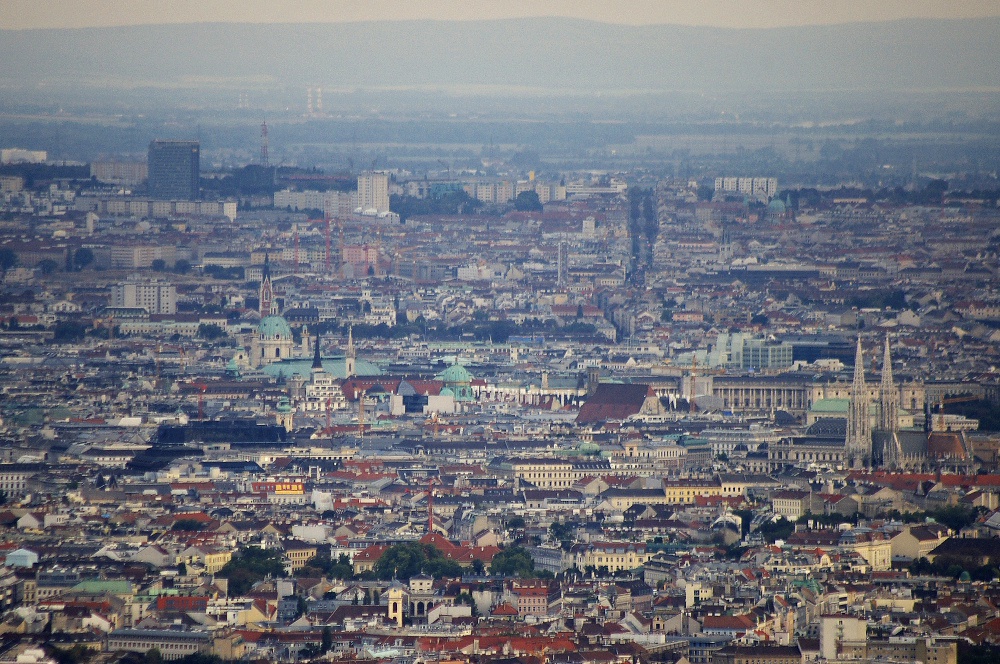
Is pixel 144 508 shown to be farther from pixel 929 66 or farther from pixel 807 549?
pixel 929 66

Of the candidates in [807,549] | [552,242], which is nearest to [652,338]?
[552,242]

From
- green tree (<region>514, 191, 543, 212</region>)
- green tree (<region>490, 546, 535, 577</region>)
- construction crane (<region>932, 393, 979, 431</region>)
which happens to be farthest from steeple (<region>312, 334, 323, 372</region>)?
green tree (<region>514, 191, 543, 212</region>)

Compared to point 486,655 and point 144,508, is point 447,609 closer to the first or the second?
point 486,655

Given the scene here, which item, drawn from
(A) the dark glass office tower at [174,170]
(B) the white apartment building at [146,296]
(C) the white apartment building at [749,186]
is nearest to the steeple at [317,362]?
(B) the white apartment building at [146,296]

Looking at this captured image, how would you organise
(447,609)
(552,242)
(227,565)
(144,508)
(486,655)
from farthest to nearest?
(552,242) < (144,508) < (227,565) < (447,609) < (486,655)

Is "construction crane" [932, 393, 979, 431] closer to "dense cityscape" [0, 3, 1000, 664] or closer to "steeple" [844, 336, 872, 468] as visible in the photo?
"dense cityscape" [0, 3, 1000, 664]

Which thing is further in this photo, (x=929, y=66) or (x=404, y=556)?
(x=929, y=66)

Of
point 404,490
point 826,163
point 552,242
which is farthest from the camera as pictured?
point 826,163
